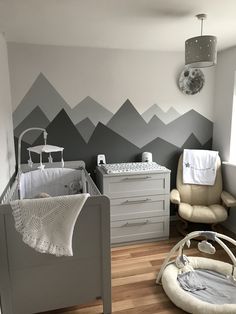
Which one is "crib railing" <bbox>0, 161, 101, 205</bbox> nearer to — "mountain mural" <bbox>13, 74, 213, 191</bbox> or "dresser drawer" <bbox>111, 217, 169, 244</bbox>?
"mountain mural" <bbox>13, 74, 213, 191</bbox>

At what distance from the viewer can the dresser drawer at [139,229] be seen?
2.75 m

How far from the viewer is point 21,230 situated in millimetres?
1440

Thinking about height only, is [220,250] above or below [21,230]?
below

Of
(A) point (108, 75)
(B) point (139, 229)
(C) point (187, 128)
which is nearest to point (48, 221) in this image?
(B) point (139, 229)

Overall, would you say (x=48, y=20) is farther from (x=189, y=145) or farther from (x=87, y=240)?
(x=189, y=145)

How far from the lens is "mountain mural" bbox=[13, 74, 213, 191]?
2.77m

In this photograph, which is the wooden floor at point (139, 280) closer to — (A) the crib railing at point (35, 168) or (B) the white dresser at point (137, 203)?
(B) the white dresser at point (137, 203)

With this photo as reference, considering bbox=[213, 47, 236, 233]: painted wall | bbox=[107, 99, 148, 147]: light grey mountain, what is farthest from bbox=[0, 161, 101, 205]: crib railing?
bbox=[213, 47, 236, 233]: painted wall

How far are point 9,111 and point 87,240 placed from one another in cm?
164

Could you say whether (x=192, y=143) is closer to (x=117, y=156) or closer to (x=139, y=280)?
(x=117, y=156)

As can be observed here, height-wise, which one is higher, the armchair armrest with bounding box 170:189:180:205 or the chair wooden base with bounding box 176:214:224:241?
the armchair armrest with bounding box 170:189:180:205

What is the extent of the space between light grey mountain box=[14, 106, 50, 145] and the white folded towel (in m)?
1.75

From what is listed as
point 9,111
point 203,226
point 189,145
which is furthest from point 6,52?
point 203,226

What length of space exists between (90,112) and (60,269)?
180cm
